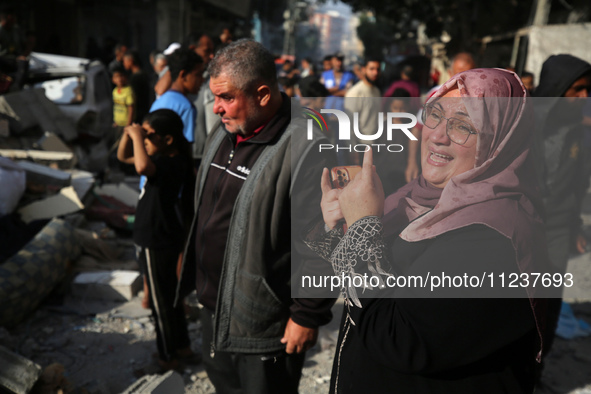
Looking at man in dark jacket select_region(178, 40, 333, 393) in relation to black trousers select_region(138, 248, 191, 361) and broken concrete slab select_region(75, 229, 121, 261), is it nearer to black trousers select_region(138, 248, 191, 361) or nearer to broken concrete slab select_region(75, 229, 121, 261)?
black trousers select_region(138, 248, 191, 361)

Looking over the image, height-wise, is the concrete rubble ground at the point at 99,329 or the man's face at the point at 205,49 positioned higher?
the man's face at the point at 205,49

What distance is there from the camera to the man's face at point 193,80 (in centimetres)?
394

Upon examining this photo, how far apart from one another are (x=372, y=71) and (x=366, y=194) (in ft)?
17.6


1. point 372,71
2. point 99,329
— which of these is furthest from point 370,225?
point 372,71

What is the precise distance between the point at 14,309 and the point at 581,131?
407 cm

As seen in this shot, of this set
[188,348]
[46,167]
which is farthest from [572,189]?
[46,167]

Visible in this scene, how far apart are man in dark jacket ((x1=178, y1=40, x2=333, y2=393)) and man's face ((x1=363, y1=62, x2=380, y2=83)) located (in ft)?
13.9

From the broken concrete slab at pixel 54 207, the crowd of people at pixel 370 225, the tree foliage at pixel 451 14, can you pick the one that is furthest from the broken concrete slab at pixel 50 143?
the tree foliage at pixel 451 14

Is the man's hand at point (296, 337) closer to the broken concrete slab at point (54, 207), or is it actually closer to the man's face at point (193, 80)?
the man's face at point (193, 80)

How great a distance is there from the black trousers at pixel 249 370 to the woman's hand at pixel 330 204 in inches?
42.9

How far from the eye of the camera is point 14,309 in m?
3.67

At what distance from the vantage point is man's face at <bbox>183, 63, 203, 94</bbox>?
3944mm

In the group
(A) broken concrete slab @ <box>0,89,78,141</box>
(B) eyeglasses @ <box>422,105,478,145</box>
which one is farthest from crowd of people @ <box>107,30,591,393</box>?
(A) broken concrete slab @ <box>0,89,78,141</box>

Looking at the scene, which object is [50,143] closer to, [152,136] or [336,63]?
[152,136]
